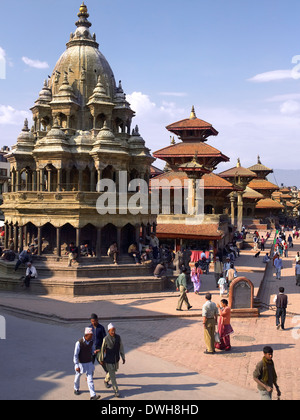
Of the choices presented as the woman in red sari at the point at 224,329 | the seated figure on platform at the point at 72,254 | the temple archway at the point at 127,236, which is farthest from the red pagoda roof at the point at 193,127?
the woman in red sari at the point at 224,329

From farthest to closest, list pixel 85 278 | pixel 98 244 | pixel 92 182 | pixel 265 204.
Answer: pixel 265 204, pixel 92 182, pixel 98 244, pixel 85 278

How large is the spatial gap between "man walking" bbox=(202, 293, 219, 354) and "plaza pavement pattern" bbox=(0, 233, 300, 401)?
34 centimetres

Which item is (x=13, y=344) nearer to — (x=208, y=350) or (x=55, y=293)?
(x=208, y=350)

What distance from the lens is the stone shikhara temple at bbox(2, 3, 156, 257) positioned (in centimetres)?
2170

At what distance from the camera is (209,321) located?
1171 cm

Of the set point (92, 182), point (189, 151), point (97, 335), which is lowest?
point (97, 335)

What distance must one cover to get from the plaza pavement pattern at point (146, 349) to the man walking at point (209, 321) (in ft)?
1.12

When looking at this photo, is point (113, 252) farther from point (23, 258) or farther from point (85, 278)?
point (23, 258)

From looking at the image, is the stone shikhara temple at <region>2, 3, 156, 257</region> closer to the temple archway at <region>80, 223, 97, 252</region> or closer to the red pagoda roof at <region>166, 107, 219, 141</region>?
the temple archway at <region>80, 223, 97, 252</region>

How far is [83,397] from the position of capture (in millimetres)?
8594

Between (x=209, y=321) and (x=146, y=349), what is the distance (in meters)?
2.23

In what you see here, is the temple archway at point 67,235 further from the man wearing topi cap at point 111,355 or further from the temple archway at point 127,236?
the man wearing topi cap at point 111,355

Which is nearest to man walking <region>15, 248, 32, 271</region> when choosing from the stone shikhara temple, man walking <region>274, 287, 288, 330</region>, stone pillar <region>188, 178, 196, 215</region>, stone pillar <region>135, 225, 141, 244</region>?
the stone shikhara temple

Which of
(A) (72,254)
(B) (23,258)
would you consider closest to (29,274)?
(B) (23,258)
